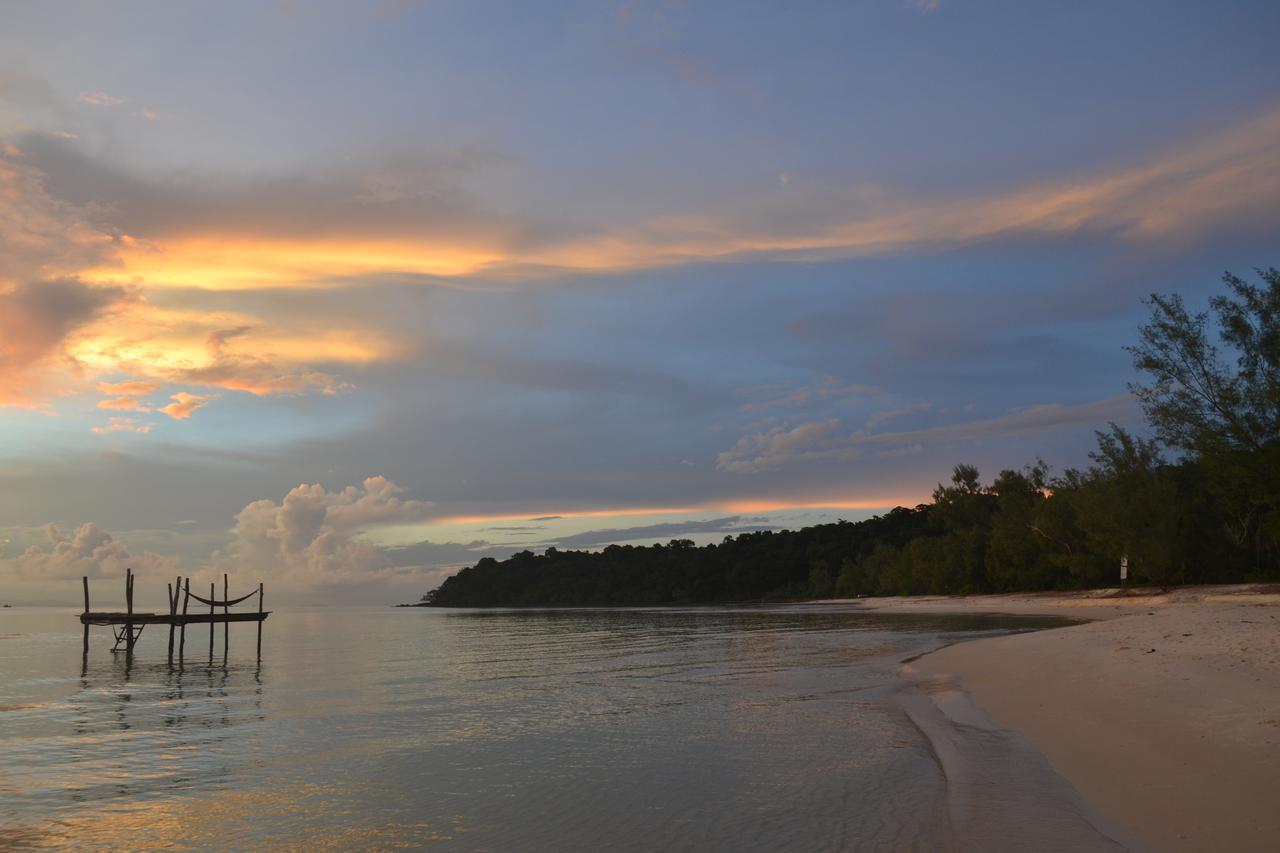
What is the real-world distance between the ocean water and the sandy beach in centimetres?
58

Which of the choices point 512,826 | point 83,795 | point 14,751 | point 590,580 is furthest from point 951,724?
point 590,580

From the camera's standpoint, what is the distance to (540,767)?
13.3 m

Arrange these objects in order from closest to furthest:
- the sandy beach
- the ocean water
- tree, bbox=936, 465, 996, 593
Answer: the sandy beach → the ocean water → tree, bbox=936, 465, 996, 593

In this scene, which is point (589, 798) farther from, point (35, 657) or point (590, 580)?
point (590, 580)

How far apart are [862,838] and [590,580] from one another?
602 ft

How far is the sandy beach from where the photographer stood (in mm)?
8297

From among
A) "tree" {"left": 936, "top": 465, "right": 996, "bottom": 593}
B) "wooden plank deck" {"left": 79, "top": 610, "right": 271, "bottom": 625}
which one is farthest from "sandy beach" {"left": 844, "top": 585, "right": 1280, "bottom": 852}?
"tree" {"left": 936, "top": 465, "right": 996, "bottom": 593}

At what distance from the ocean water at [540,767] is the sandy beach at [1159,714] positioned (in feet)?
1.91

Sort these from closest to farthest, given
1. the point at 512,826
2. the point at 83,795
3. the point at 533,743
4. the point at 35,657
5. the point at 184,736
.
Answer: the point at 512,826 → the point at 83,795 → the point at 533,743 → the point at 184,736 → the point at 35,657

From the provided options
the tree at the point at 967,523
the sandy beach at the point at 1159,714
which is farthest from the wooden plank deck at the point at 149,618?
the tree at the point at 967,523

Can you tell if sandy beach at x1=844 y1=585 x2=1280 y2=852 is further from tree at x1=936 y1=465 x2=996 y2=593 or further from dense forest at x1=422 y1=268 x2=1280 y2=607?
tree at x1=936 y1=465 x2=996 y2=593

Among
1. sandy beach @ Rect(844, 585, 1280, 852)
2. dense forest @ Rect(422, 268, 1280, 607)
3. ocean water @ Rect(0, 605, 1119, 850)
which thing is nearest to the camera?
sandy beach @ Rect(844, 585, 1280, 852)

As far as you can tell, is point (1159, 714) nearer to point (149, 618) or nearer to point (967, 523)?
point (149, 618)

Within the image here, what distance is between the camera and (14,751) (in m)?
16.2
